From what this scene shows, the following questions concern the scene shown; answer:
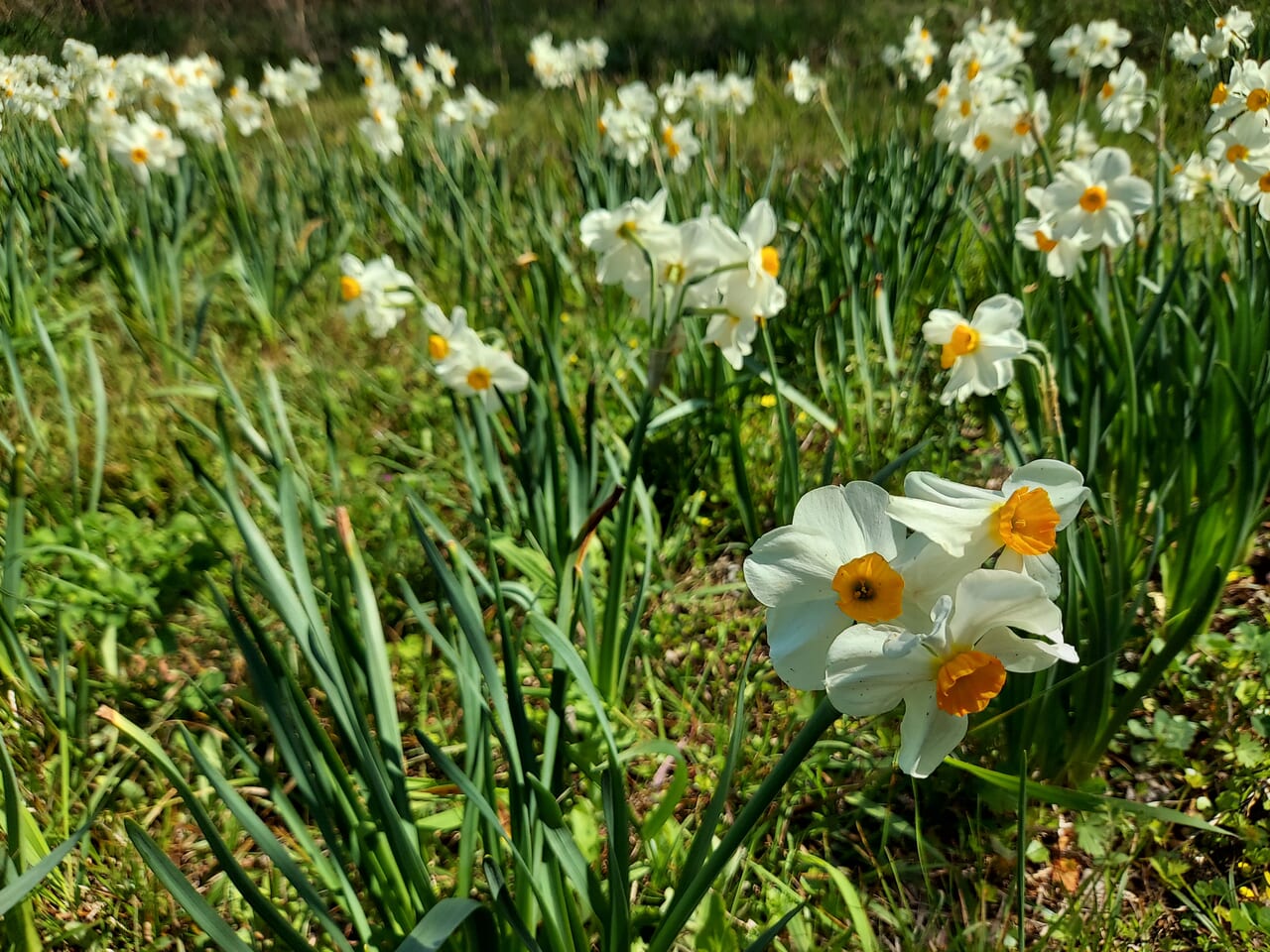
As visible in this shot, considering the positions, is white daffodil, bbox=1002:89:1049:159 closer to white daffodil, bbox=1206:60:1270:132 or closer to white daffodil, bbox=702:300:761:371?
white daffodil, bbox=1206:60:1270:132

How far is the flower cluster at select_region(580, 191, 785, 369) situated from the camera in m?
1.48

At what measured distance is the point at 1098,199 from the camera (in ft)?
5.58

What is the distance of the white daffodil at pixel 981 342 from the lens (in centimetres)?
145

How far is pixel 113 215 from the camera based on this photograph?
3.13 meters

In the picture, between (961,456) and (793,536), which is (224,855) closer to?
(793,536)

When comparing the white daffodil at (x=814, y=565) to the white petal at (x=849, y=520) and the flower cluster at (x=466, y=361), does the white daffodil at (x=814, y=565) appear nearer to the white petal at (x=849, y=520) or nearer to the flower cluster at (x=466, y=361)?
the white petal at (x=849, y=520)

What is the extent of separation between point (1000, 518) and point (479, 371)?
1213 millimetres

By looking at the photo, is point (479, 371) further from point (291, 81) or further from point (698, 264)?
point (291, 81)

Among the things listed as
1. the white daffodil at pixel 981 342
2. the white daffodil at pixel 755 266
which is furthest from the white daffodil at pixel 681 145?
the white daffodil at pixel 981 342

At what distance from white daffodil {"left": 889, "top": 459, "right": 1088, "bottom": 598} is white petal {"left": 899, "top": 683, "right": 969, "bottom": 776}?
0.13m

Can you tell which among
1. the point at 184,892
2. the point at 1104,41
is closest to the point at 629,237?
the point at 184,892

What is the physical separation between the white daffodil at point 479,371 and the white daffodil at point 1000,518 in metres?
1.10

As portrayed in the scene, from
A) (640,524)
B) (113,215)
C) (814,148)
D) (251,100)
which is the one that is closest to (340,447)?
(640,524)

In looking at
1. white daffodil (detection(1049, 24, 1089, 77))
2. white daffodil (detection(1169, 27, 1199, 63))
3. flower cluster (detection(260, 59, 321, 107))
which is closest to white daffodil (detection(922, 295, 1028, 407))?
white daffodil (detection(1169, 27, 1199, 63))
